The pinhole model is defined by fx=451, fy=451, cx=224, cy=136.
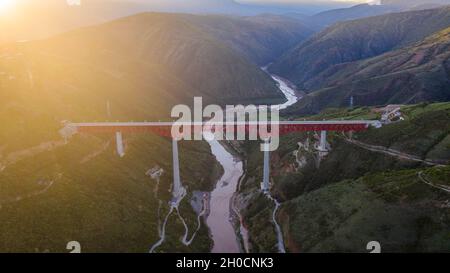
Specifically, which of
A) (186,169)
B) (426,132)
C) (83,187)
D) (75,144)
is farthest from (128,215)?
(426,132)

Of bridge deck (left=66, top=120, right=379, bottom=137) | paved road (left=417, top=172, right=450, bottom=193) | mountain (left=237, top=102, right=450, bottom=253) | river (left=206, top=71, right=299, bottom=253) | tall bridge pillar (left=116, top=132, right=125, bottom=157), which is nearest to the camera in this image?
mountain (left=237, top=102, right=450, bottom=253)

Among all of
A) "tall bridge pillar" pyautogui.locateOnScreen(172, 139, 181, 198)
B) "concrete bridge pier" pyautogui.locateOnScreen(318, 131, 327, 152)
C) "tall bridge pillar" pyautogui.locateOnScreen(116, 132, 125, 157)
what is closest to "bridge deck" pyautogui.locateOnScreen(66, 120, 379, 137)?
"concrete bridge pier" pyautogui.locateOnScreen(318, 131, 327, 152)

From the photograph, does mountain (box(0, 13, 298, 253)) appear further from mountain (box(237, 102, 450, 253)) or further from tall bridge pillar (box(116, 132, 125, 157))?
mountain (box(237, 102, 450, 253))

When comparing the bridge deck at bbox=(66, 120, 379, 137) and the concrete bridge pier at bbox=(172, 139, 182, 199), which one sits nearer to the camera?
the concrete bridge pier at bbox=(172, 139, 182, 199)

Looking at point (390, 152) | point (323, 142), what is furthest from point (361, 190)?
point (323, 142)

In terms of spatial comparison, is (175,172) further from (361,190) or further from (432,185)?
(432,185)

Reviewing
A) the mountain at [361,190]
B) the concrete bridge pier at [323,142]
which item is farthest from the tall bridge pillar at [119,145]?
the concrete bridge pier at [323,142]

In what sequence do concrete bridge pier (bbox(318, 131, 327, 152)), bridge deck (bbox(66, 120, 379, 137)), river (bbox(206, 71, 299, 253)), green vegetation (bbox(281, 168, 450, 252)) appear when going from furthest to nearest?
concrete bridge pier (bbox(318, 131, 327, 152)), bridge deck (bbox(66, 120, 379, 137)), river (bbox(206, 71, 299, 253)), green vegetation (bbox(281, 168, 450, 252))
